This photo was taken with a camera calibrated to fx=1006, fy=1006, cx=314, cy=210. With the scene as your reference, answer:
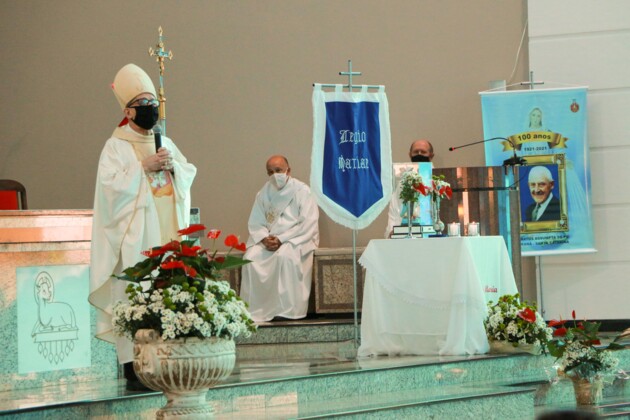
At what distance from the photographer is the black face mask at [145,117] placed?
5.91 meters

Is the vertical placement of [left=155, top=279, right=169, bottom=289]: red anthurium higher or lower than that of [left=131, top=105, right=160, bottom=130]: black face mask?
lower

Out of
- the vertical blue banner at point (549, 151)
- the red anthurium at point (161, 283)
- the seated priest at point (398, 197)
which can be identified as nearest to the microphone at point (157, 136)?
the red anthurium at point (161, 283)

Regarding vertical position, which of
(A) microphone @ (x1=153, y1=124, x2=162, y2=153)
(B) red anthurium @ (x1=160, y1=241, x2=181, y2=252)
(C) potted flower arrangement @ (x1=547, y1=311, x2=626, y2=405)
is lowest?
(C) potted flower arrangement @ (x1=547, y1=311, x2=626, y2=405)

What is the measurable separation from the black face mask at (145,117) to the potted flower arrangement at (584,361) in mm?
2856

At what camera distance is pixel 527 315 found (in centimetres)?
704

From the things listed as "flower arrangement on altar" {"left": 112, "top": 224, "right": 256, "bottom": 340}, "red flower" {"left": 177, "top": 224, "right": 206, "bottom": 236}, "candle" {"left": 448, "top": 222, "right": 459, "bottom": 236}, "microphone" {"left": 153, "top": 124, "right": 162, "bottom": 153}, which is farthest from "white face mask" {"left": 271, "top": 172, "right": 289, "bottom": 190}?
"flower arrangement on altar" {"left": 112, "top": 224, "right": 256, "bottom": 340}

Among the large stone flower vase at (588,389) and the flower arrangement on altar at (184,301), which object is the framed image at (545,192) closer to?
the large stone flower vase at (588,389)

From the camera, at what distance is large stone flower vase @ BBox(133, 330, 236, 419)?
4.34 metres

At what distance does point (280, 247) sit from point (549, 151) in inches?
107

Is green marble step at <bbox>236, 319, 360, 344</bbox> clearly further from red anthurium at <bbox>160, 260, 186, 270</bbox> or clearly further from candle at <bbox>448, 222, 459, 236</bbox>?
red anthurium at <bbox>160, 260, 186, 270</bbox>

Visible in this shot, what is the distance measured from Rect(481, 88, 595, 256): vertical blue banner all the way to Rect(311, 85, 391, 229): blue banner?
2.04 metres

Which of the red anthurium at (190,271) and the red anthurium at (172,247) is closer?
the red anthurium at (190,271)

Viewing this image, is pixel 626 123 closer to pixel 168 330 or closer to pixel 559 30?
pixel 559 30

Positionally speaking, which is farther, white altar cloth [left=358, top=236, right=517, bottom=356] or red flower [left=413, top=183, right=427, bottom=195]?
red flower [left=413, top=183, right=427, bottom=195]
